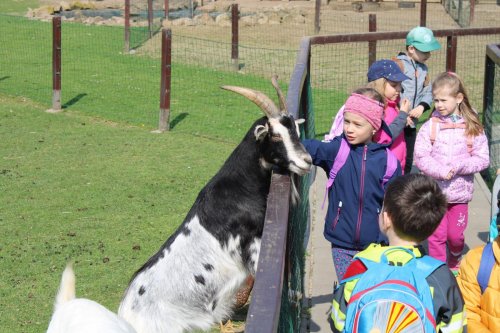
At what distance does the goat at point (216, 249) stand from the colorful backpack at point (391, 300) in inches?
76.8

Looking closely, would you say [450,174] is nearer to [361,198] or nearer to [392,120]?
[392,120]

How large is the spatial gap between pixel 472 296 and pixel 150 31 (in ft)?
60.5

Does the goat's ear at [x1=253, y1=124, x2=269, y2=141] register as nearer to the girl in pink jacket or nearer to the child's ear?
the girl in pink jacket

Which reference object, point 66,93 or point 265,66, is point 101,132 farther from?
point 265,66

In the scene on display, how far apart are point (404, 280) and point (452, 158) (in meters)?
3.14

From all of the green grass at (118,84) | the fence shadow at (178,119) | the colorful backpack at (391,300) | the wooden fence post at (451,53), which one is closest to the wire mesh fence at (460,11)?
the green grass at (118,84)

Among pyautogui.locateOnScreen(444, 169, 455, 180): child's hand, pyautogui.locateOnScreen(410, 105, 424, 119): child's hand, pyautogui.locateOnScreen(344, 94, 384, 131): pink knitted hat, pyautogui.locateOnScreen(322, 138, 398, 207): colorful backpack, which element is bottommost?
pyautogui.locateOnScreen(444, 169, 455, 180): child's hand

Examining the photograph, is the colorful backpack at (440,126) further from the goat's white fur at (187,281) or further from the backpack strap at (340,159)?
the goat's white fur at (187,281)

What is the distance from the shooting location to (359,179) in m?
4.68

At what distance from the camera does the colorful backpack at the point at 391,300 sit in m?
2.88

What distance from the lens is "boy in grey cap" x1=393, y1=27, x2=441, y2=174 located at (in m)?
7.04

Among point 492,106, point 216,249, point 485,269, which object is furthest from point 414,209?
point 492,106

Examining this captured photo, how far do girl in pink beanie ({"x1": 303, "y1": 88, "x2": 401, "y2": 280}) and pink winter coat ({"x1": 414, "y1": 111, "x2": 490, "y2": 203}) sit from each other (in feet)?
4.21

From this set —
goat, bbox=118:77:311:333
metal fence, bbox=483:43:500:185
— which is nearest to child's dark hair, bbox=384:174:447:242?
goat, bbox=118:77:311:333
